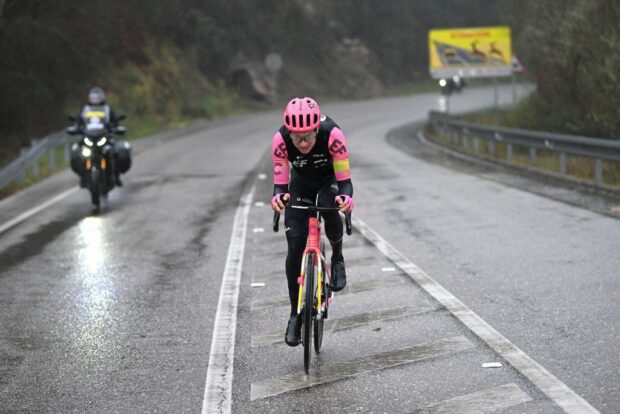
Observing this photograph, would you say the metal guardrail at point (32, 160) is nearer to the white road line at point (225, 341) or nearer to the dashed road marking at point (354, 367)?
the white road line at point (225, 341)

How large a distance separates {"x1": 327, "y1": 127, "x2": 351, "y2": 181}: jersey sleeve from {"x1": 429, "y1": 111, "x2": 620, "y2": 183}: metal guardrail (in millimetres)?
11540

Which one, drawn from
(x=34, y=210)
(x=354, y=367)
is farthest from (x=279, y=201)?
(x=34, y=210)

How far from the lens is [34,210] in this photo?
17734mm

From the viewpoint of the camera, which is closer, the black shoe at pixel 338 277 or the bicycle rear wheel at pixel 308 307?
the bicycle rear wheel at pixel 308 307

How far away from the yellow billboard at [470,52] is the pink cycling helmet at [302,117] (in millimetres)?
42696

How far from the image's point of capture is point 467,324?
26.9 feet

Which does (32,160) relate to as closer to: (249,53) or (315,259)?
(315,259)

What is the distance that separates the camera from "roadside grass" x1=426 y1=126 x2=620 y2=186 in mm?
20572

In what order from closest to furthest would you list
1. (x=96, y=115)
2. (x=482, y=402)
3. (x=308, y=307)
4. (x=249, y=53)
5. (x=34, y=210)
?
1. (x=482, y=402)
2. (x=308, y=307)
3. (x=34, y=210)
4. (x=96, y=115)
5. (x=249, y=53)

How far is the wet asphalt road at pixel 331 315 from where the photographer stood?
646cm

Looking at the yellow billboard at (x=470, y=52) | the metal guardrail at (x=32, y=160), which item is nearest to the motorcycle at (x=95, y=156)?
the metal guardrail at (x=32, y=160)

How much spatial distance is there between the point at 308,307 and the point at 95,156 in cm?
1158

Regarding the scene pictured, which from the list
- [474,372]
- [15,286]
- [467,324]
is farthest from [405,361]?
[15,286]

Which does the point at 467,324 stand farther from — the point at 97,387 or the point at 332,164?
the point at 97,387
